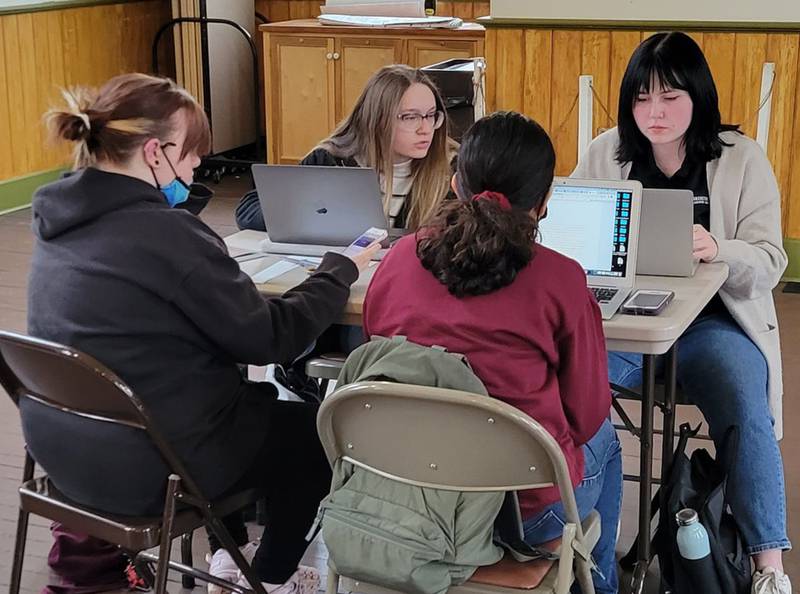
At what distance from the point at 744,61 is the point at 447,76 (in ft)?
3.79

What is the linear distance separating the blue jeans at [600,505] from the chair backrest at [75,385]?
0.57m

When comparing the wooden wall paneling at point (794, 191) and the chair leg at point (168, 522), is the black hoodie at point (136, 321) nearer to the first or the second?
the chair leg at point (168, 522)

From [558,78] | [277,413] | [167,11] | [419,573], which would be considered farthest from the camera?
[167,11]

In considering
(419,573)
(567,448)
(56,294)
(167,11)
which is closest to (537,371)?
(567,448)

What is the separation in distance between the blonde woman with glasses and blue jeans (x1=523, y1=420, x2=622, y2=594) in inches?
33.9

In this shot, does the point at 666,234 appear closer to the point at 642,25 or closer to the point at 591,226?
the point at 591,226

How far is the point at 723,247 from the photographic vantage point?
247 cm

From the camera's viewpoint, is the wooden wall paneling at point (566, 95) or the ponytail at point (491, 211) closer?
the ponytail at point (491, 211)

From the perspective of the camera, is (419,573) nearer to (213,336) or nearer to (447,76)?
(213,336)

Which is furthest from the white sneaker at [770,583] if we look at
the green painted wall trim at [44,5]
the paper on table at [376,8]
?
the green painted wall trim at [44,5]

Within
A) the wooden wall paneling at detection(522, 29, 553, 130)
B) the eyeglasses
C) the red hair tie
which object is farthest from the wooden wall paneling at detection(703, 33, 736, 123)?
the red hair tie

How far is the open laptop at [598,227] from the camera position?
2.24 meters

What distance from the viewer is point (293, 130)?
6.15 metres

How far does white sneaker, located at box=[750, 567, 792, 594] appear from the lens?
2.27 metres
